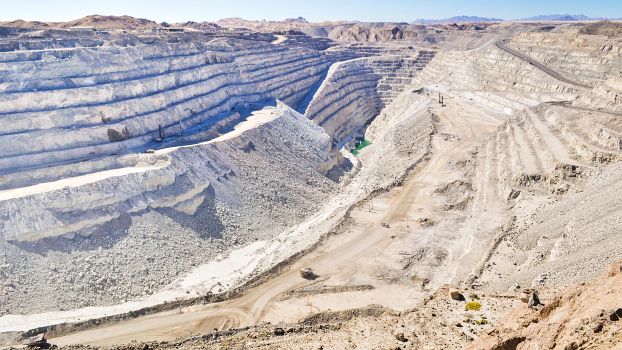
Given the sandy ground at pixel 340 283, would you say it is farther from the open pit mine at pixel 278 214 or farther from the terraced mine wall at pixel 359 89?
the terraced mine wall at pixel 359 89

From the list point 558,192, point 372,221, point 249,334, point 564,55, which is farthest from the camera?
point 564,55

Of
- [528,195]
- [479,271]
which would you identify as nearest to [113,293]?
[479,271]

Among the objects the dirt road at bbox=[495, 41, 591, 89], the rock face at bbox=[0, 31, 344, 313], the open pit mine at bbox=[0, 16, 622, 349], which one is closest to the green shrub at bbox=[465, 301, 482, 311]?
the open pit mine at bbox=[0, 16, 622, 349]

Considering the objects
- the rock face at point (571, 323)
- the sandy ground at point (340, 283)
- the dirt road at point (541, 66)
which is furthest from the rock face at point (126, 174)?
the dirt road at point (541, 66)

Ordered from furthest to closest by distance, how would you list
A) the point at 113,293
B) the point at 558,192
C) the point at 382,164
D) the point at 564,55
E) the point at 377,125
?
the point at 377,125, the point at 564,55, the point at 382,164, the point at 558,192, the point at 113,293

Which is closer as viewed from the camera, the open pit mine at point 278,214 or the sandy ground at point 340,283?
the open pit mine at point 278,214

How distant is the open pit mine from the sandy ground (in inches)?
5.4

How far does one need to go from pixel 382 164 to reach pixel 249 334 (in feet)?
126

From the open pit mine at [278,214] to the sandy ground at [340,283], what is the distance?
14cm

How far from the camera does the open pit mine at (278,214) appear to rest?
2231cm

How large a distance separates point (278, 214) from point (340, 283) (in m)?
17.0

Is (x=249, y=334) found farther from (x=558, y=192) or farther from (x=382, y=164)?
(x=382, y=164)

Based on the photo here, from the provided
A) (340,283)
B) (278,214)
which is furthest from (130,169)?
(340,283)

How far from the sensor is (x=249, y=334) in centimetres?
2281
